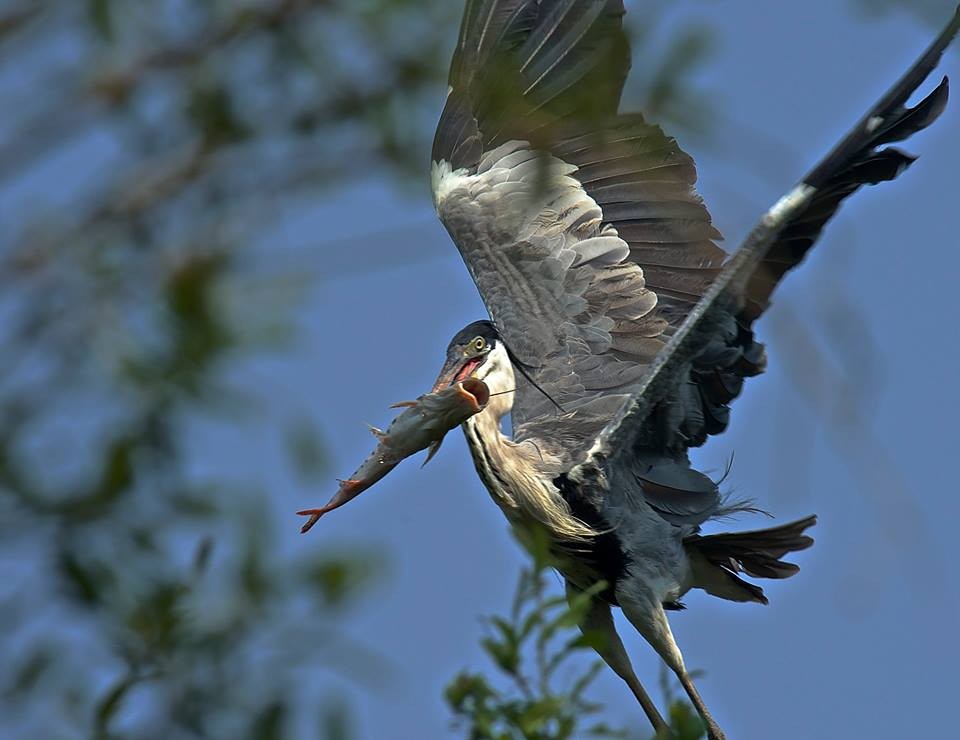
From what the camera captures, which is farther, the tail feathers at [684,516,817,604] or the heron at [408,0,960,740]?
the tail feathers at [684,516,817,604]

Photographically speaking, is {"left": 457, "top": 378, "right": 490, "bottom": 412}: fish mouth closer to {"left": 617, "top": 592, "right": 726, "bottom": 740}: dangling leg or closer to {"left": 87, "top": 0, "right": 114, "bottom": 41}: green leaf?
{"left": 617, "top": 592, "right": 726, "bottom": 740}: dangling leg

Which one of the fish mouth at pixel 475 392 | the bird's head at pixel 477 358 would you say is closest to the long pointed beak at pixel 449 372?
the bird's head at pixel 477 358

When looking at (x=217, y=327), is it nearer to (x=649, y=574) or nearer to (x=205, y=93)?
(x=205, y=93)

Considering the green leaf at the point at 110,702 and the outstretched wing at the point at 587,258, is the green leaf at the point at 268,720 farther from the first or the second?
the outstretched wing at the point at 587,258

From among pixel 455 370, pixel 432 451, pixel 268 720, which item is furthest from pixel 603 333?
pixel 268 720

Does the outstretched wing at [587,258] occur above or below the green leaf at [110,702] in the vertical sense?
above

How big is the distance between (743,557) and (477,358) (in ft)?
3.10

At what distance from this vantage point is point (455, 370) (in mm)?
3914

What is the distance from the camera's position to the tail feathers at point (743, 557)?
3859 mm

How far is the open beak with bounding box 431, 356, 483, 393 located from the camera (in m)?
3.89

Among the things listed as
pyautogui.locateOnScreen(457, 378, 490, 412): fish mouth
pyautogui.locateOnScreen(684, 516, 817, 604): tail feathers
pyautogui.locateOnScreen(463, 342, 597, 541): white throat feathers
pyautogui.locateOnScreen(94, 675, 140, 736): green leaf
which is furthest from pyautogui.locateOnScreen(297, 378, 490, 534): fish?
pyautogui.locateOnScreen(94, 675, 140, 736): green leaf

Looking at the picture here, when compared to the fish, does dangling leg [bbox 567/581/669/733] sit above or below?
below

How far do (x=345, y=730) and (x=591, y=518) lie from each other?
2026mm

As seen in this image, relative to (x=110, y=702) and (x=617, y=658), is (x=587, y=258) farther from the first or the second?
(x=110, y=702)
